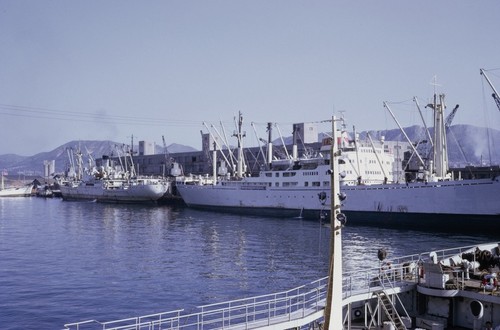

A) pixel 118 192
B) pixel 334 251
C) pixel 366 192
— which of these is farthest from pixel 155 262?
pixel 118 192

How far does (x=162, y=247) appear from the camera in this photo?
55.7 m

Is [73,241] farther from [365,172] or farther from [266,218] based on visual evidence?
[365,172]

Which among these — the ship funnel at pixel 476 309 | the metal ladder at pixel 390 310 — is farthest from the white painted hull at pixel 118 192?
the ship funnel at pixel 476 309

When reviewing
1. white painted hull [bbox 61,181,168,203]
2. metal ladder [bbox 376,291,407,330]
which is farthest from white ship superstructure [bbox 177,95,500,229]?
metal ladder [bbox 376,291,407,330]

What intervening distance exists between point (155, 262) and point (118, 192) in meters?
106

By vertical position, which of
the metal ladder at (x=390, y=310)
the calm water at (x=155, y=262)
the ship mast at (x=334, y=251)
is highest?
the ship mast at (x=334, y=251)

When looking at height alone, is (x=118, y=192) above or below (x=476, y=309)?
above

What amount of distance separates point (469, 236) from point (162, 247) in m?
39.8

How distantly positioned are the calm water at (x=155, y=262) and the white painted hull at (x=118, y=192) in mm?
56720

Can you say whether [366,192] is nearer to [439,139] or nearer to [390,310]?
[439,139]

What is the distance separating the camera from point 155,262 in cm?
4597

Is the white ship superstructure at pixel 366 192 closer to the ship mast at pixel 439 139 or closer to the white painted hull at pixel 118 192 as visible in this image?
the ship mast at pixel 439 139

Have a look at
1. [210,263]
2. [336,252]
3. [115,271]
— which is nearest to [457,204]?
[210,263]

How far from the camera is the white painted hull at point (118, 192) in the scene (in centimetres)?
13777
